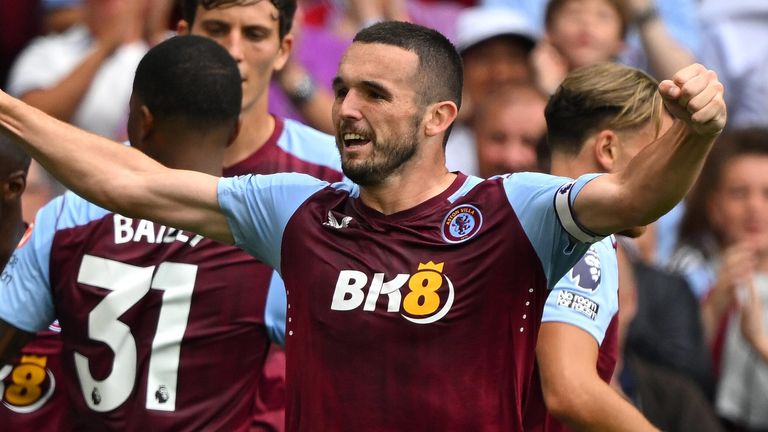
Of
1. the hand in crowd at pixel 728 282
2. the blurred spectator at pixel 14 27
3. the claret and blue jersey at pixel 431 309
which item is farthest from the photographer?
the blurred spectator at pixel 14 27

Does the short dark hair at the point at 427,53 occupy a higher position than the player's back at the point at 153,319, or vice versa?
the short dark hair at the point at 427,53

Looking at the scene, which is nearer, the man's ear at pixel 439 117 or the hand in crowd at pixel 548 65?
the man's ear at pixel 439 117

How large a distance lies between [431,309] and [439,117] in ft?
2.09

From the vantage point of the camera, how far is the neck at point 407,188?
477 cm

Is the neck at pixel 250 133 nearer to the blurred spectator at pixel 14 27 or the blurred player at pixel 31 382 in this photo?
the blurred player at pixel 31 382

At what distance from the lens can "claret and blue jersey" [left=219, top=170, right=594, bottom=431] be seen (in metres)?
4.57

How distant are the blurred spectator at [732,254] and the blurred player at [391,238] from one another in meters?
4.24

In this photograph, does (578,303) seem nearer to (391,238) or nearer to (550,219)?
(550,219)

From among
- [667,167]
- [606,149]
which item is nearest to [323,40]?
[606,149]

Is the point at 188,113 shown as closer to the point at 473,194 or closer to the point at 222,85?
the point at 222,85

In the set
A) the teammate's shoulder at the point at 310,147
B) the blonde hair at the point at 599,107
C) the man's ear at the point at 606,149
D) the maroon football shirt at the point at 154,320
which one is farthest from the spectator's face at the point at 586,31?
the maroon football shirt at the point at 154,320

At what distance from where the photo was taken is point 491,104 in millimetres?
8289

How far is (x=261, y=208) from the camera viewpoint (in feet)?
15.8

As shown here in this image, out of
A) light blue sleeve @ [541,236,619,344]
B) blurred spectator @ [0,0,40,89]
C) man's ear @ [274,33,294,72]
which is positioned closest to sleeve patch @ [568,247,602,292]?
light blue sleeve @ [541,236,619,344]
